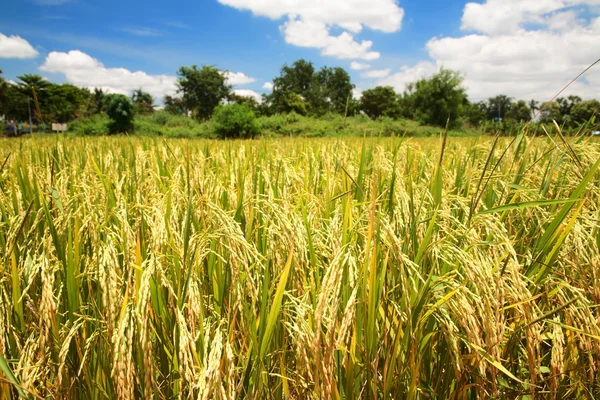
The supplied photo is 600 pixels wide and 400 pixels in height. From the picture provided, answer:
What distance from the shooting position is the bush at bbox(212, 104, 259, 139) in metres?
20.5

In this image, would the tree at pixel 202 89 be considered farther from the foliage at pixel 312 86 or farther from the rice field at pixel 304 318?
the rice field at pixel 304 318

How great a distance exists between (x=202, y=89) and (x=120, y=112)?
22567 millimetres

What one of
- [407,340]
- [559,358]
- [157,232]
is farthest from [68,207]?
[559,358]

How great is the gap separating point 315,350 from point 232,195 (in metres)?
0.93

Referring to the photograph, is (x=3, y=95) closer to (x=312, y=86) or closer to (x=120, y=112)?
(x=120, y=112)

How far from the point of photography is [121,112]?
26.0 meters

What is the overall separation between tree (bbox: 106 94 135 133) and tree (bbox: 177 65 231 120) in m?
19.3

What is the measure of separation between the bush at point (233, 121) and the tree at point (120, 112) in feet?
29.6

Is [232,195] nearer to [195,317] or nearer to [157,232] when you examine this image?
[157,232]

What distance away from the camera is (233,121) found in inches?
805

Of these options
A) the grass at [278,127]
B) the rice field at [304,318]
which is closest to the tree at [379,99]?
the grass at [278,127]

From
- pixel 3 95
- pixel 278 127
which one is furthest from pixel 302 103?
pixel 3 95

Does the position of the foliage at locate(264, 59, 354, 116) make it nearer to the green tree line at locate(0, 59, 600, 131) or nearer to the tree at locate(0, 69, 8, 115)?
the green tree line at locate(0, 59, 600, 131)

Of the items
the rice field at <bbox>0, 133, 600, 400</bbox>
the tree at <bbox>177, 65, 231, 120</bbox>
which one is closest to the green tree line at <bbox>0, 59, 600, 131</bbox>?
the tree at <bbox>177, 65, 231, 120</bbox>
